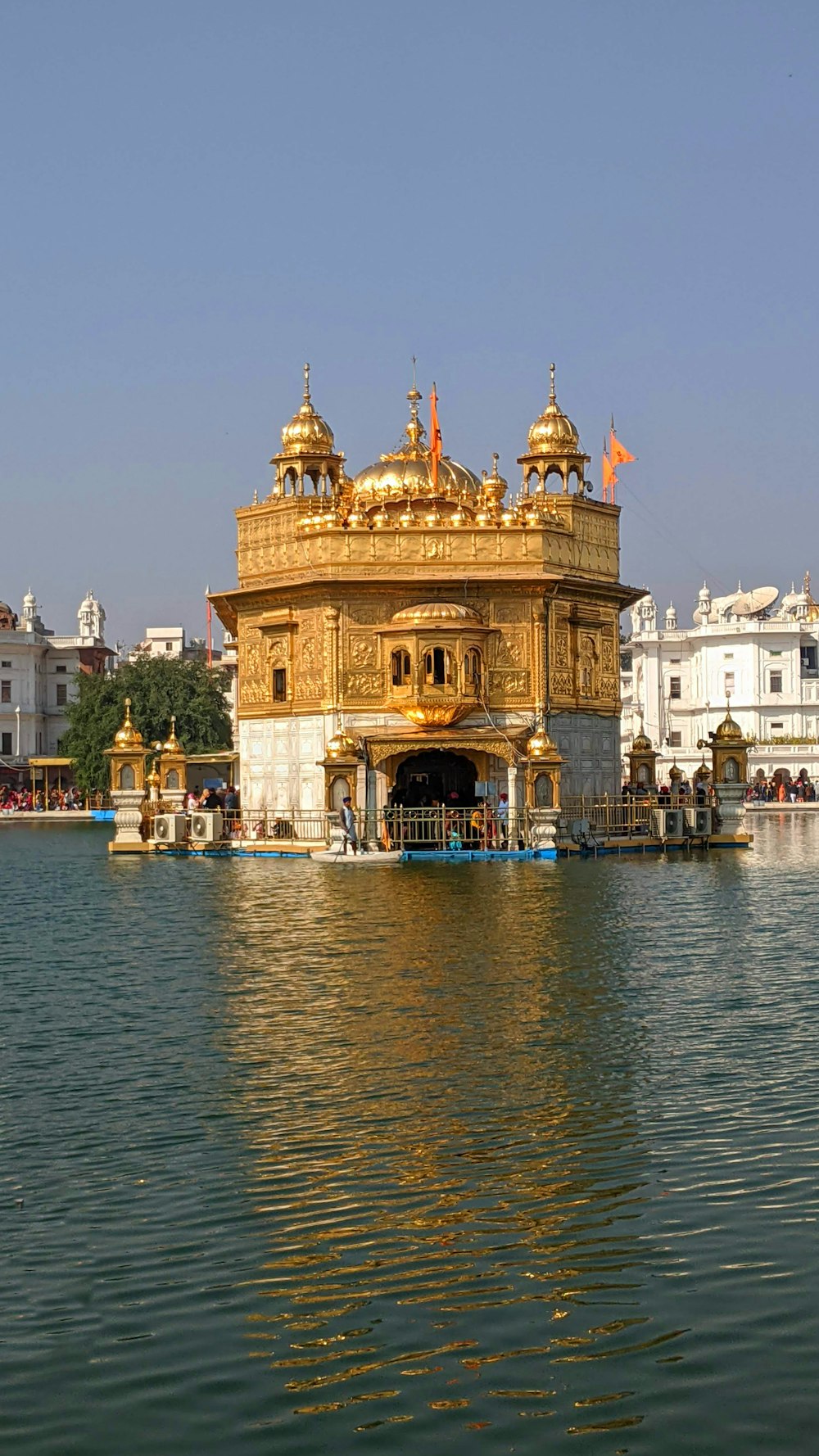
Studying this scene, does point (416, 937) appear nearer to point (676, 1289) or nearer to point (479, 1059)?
point (479, 1059)

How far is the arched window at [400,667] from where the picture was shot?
145 ft

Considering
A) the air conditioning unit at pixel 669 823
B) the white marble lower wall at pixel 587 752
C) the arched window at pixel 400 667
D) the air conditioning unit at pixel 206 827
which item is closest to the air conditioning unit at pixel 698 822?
the air conditioning unit at pixel 669 823

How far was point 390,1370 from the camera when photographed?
25.7 ft

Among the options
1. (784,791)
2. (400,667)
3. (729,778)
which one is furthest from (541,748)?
(784,791)

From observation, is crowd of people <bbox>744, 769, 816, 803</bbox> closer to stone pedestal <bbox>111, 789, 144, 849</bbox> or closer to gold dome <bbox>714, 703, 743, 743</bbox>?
gold dome <bbox>714, 703, 743, 743</bbox>

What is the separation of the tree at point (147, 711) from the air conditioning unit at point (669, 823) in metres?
41.5

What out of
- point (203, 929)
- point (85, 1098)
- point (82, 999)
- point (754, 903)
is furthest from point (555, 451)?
point (85, 1098)

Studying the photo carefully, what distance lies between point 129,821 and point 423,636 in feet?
31.9

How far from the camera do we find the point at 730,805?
46.1m

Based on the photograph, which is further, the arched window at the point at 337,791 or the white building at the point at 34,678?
the white building at the point at 34,678

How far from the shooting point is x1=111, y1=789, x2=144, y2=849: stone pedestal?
1836 inches

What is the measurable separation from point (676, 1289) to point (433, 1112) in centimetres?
407

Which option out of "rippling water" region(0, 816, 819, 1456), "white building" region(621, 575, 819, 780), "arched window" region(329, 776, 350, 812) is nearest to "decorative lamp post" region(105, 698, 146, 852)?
"arched window" region(329, 776, 350, 812)

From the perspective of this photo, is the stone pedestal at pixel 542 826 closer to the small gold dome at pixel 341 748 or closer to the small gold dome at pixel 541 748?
the small gold dome at pixel 541 748
